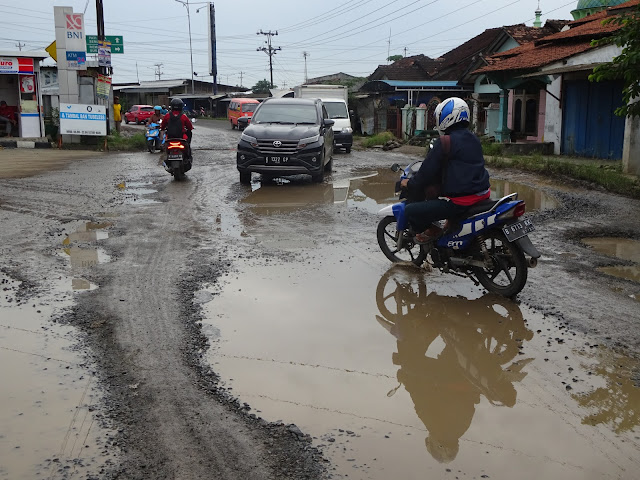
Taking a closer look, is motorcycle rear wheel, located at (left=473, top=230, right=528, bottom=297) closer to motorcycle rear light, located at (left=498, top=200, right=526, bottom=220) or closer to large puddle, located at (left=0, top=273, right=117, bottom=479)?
motorcycle rear light, located at (left=498, top=200, right=526, bottom=220)

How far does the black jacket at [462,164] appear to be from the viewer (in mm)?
6266

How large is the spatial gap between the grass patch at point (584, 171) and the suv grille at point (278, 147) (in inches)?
247

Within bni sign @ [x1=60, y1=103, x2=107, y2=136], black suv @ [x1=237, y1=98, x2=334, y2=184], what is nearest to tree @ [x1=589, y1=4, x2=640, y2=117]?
black suv @ [x1=237, y1=98, x2=334, y2=184]

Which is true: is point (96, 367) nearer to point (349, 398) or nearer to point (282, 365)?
point (282, 365)

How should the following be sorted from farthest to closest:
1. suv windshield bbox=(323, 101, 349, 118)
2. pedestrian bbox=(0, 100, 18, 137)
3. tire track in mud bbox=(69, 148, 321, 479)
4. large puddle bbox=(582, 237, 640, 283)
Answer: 1. pedestrian bbox=(0, 100, 18, 137)
2. suv windshield bbox=(323, 101, 349, 118)
3. large puddle bbox=(582, 237, 640, 283)
4. tire track in mud bbox=(69, 148, 321, 479)

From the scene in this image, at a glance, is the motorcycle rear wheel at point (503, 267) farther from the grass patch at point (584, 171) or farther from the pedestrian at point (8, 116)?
the pedestrian at point (8, 116)

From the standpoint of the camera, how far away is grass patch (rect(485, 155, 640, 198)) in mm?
13258

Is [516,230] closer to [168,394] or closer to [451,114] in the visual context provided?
[451,114]

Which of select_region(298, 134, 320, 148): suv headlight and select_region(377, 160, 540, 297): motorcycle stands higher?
select_region(298, 134, 320, 148): suv headlight

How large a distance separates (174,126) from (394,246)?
8.15 metres

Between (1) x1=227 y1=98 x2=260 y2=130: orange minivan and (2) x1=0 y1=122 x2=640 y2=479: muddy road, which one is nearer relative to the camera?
(2) x1=0 y1=122 x2=640 y2=479: muddy road

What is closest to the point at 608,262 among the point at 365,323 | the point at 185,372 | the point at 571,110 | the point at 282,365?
the point at 365,323

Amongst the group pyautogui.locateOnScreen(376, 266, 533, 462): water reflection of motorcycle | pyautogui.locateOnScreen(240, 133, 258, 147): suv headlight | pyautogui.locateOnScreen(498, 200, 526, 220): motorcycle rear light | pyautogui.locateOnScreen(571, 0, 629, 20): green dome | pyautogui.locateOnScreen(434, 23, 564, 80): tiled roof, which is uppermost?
pyautogui.locateOnScreen(571, 0, 629, 20): green dome

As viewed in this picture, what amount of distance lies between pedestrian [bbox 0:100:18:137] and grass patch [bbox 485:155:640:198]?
1863cm
